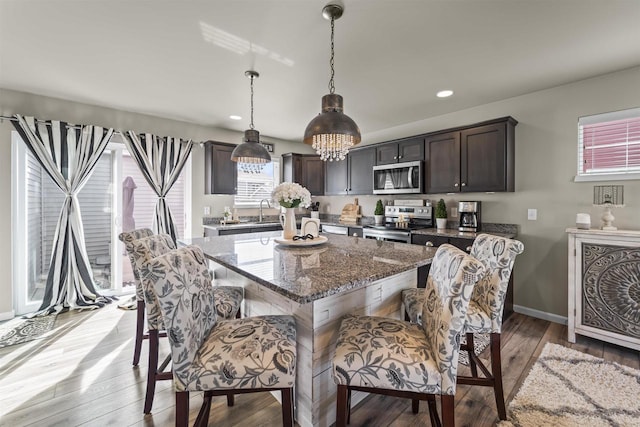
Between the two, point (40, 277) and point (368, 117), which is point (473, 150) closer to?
point (368, 117)

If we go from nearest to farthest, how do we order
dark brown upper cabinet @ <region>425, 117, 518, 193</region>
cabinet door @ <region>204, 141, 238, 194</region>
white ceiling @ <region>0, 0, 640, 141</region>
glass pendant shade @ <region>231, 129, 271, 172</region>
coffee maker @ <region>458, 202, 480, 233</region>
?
1. white ceiling @ <region>0, 0, 640, 141</region>
2. glass pendant shade @ <region>231, 129, 271, 172</region>
3. dark brown upper cabinet @ <region>425, 117, 518, 193</region>
4. coffee maker @ <region>458, 202, 480, 233</region>
5. cabinet door @ <region>204, 141, 238, 194</region>

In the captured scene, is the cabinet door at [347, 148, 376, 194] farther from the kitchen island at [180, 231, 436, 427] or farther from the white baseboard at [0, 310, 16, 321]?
the white baseboard at [0, 310, 16, 321]

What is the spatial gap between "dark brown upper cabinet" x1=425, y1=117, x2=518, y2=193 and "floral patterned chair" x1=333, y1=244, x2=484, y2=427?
241 centimetres

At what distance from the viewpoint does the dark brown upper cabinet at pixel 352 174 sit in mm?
4488

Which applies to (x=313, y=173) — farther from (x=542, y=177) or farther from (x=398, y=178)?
(x=542, y=177)

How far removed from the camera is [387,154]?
4.23 m

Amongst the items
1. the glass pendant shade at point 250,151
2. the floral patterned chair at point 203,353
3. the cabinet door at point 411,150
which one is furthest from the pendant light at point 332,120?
the cabinet door at point 411,150

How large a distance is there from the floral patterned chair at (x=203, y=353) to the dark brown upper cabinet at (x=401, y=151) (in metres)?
3.32

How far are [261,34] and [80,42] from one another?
4.64 feet

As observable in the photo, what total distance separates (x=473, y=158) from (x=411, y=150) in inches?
33.5

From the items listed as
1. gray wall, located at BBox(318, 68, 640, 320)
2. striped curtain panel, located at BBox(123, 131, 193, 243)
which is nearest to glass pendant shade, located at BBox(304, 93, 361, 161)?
gray wall, located at BBox(318, 68, 640, 320)

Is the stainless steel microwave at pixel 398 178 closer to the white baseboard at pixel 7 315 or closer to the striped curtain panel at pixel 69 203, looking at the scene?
the striped curtain panel at pixel 69 203

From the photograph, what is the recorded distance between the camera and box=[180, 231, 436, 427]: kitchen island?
131 cm

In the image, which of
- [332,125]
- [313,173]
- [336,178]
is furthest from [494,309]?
[313,173]
